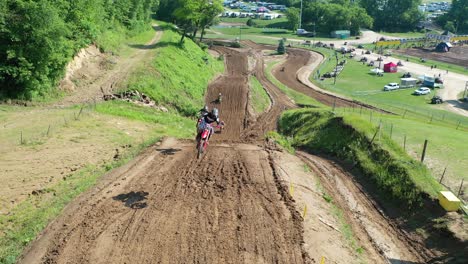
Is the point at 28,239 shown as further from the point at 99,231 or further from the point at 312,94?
the point at 312,94

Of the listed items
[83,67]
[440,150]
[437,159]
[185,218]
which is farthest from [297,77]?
[185,218]

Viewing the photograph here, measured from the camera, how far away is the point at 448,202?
695 inches

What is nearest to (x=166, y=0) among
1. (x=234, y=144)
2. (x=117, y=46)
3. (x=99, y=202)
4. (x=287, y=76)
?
(x=287, y=76)

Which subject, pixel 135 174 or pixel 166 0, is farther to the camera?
pixel 166 0

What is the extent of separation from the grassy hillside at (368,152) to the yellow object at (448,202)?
82 centimetres

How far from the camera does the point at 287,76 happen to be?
255ft

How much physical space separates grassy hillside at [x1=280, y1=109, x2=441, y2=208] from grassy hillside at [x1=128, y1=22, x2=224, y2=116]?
11021mm

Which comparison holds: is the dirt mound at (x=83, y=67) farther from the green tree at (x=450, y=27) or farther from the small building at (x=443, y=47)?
the green tree at (x=450, y=27)

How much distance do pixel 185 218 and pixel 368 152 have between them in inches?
580

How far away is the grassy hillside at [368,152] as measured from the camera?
2019 cm

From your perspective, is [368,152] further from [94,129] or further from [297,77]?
[297,77]

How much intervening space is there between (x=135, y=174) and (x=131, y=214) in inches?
152

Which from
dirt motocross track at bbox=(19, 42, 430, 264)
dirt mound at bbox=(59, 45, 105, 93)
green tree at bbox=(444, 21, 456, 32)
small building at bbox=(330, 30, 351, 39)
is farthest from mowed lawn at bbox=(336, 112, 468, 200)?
Result: green tree at bbox=(444, 21, 456, 32)

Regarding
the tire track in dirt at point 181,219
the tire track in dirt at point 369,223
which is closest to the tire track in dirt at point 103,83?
the tire track in dirt at point 181,219
